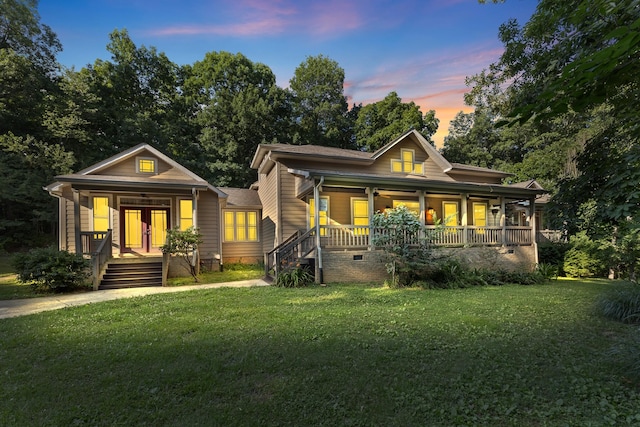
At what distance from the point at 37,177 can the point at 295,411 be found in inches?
1005

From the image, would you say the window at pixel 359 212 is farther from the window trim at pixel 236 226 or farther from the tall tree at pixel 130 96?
the tall tree at pixel 130 96

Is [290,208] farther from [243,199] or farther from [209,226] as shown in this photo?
[243,199]

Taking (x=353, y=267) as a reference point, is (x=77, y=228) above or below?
above

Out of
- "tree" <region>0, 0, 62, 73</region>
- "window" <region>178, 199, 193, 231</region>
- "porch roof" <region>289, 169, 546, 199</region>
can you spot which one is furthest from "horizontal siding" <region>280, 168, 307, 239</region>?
"tree" <region>0, 0, 62, 73</region>

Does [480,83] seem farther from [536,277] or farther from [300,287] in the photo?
[300,287]

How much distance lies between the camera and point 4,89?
70.0 ft

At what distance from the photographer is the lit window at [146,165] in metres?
13.7

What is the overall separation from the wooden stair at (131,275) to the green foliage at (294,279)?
436 centimetres

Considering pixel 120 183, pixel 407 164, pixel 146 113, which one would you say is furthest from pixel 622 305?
pixel 146 113

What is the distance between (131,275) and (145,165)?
5.15 metres

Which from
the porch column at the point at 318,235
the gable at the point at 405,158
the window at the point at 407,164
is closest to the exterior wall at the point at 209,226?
the porch column at the point at 318,235

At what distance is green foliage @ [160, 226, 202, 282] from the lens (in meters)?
11.6

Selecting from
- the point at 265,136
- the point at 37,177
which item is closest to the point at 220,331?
the point at 37,177

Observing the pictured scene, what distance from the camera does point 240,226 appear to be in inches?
667
